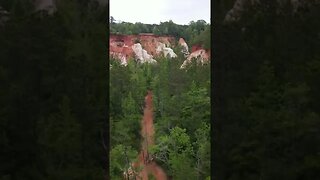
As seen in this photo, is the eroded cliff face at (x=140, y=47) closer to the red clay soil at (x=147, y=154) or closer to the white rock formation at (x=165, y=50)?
the white rock formation at (x=165, y=50)

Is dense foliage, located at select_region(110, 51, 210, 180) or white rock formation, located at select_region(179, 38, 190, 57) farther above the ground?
white rock formation, located at select_region(179, 38, 190, 57)

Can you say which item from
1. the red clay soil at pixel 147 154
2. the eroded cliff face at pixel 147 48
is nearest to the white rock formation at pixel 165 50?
the eroded cliff face at pixel 147 48
